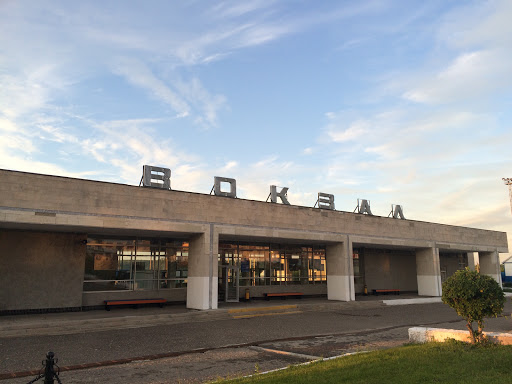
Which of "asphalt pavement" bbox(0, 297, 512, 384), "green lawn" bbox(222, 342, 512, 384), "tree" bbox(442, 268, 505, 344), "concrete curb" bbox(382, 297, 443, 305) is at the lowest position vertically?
"concrete curb" bbox(382, 297, 443, 305)

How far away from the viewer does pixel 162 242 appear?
23828 millimetres

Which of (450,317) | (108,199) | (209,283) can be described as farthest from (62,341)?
(450,317)

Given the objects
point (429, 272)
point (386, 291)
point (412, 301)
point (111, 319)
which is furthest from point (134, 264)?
point (429, 272)

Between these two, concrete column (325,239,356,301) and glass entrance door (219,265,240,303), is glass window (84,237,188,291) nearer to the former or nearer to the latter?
glass entrance door (219,265,240,303)

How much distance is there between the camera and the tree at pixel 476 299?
1031 cm

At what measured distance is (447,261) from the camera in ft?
138

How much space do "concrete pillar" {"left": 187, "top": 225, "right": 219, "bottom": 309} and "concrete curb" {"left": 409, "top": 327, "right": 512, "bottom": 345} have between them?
11.3 m

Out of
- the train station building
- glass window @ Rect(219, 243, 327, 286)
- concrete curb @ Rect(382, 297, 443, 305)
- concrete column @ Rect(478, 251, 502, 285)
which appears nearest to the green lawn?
the train station building

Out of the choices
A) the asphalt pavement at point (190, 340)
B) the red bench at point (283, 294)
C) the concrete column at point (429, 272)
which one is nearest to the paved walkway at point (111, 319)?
the asphalt pavement at point (190, 340)

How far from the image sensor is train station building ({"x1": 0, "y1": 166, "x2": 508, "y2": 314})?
59.4 ft

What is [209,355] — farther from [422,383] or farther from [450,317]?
[450,317]

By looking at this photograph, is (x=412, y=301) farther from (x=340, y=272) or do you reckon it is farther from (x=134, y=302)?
(x=134, y=302)

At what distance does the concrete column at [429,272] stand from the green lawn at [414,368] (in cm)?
2448

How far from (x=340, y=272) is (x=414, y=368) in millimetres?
19418
